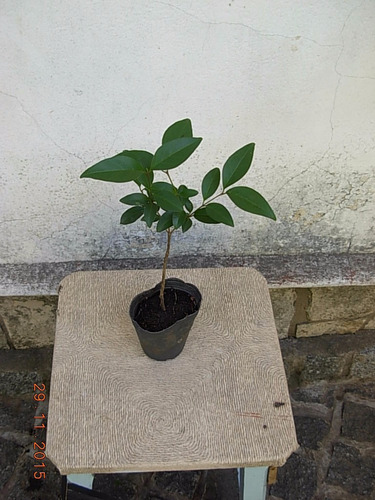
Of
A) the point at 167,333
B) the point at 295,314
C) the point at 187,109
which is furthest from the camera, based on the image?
the point at 295,314

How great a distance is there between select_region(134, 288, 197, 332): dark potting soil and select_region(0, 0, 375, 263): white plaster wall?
0.36m

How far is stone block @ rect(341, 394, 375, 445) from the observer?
62.4 inches

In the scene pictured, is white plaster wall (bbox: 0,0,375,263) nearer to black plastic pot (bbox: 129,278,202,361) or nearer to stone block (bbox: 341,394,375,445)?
black plastic pot (bbox: 129,278,202,361)

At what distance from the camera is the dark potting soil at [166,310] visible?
1.03m

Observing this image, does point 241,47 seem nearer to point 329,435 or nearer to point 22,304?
point 22,304

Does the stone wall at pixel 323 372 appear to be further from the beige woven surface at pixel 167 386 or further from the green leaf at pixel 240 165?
the green leaf at pixel 240 165

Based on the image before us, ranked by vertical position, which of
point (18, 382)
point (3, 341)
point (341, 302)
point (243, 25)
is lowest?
point (18, 382)

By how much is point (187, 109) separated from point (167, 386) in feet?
2.00

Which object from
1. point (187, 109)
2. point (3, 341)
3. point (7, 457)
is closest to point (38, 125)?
point (187, 109)

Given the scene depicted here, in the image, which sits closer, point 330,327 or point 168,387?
point 168,387

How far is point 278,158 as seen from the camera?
1288mm

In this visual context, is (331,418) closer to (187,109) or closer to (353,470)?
(353,470)

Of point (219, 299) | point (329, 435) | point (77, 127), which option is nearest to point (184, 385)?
point (219, 299)

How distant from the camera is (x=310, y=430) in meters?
1.60
